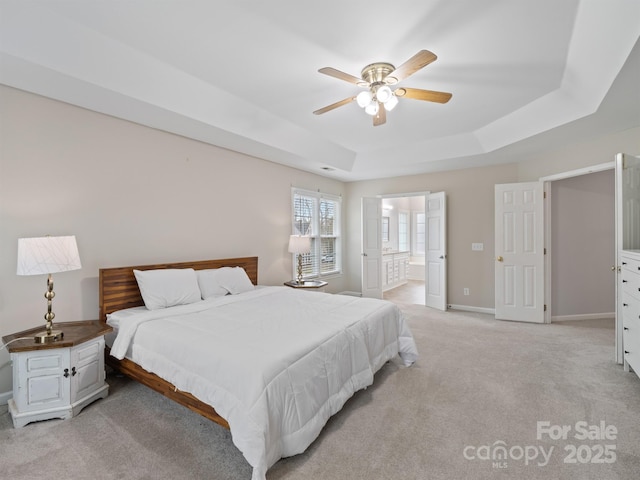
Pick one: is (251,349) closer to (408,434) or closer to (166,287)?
(408,434)

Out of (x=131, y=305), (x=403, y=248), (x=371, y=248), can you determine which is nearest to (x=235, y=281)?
(x=131, y=305)

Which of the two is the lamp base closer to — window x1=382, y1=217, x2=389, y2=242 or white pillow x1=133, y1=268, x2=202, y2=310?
white pillow x1=133, y1=268, x2=202, y2=310

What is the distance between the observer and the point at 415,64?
2.05 metres

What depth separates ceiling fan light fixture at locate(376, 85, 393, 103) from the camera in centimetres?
231

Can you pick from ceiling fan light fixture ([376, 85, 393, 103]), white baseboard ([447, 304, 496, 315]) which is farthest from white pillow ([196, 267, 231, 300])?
white baseboard ([447, 304, 496, 315])

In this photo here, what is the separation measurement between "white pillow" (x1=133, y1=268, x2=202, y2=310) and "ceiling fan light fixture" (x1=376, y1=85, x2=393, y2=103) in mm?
2565

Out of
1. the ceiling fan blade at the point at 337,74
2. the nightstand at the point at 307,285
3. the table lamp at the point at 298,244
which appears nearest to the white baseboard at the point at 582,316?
the nightstand at the point at 307,285

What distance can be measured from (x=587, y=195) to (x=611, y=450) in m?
4.14

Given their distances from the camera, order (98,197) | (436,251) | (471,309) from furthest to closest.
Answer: (436,251) < (471,309) < (98,197)

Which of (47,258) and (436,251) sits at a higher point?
(47,258)

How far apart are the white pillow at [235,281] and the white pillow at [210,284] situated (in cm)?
5

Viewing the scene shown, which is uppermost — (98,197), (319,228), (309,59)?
(309,59)

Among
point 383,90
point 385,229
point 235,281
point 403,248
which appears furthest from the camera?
point 403,248

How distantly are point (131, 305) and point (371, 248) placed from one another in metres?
4.35
